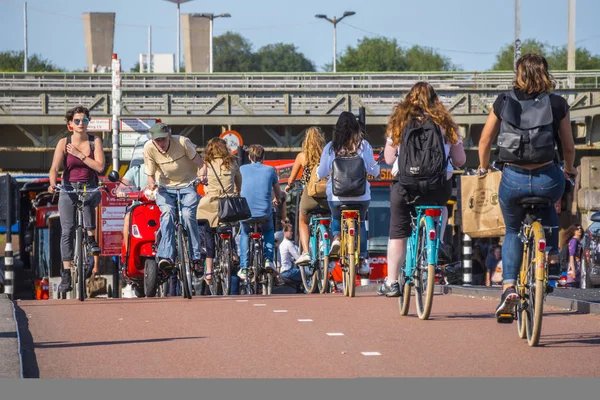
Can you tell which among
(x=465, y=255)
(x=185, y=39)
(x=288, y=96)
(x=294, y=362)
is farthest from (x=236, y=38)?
(x=294, y=362)

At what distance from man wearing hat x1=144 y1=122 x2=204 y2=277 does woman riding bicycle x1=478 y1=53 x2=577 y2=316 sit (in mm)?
5358

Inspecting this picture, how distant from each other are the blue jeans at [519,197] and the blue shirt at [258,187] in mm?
7591

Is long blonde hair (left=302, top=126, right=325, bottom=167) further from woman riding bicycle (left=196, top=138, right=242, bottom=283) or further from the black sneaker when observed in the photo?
the black sneaker

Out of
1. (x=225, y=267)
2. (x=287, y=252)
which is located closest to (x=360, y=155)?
(x=225, y=267)

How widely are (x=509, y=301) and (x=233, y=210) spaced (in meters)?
7.21

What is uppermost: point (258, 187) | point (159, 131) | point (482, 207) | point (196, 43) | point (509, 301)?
point (196, 43)

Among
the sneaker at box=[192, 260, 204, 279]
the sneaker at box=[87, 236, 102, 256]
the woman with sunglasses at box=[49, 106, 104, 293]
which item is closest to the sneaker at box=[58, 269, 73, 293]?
the woman with sunglasses at box=[49, 106, 104, 293]

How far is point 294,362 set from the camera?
25.1 ft

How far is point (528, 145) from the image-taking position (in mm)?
8250

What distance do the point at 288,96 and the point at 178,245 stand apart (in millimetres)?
33852

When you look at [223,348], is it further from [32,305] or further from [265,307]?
[32,305]

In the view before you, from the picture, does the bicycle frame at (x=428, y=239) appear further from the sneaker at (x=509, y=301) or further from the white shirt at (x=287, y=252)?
the white shirt at (x=287, y=252)

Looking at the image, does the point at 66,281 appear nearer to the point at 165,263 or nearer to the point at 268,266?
the point at 165,263

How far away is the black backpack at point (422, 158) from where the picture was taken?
385 inches
